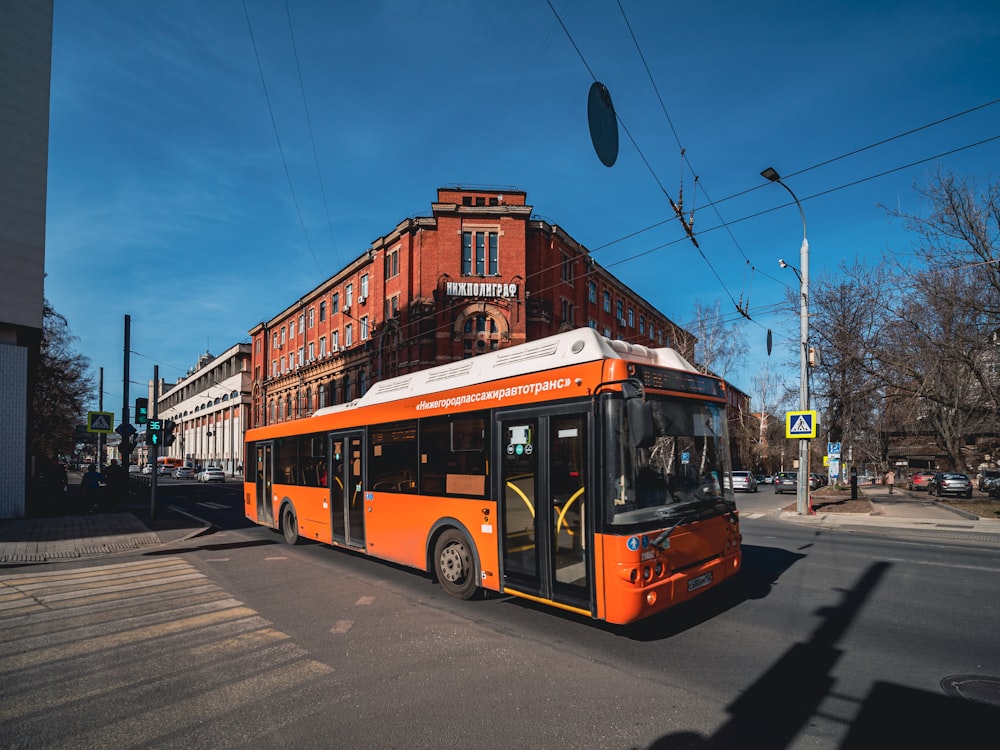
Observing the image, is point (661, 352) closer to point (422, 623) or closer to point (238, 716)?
point (422, 623)

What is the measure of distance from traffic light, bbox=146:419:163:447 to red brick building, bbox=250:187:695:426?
18.4 metres

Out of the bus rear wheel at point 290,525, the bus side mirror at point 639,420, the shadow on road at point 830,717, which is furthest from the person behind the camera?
the bus rear wheel at point 290,525

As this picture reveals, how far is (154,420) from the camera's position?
1848 centimetres

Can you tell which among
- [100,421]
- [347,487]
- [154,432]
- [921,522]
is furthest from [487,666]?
[100,421]

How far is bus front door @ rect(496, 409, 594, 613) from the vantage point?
5875 mm

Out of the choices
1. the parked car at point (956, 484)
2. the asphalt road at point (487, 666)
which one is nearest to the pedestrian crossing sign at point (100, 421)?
the asphalt road at point (487, 666)

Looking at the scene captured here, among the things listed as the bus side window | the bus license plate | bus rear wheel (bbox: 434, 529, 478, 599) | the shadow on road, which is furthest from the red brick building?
the shadow on road

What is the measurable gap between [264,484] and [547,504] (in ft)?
33.5

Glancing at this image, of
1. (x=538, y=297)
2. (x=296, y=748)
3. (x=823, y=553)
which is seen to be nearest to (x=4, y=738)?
(x=296, y=748)

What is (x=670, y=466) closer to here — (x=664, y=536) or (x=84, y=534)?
(x=664, y=536)

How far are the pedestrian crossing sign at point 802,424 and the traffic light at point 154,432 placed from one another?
824 inches

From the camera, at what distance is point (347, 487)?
1034 cm

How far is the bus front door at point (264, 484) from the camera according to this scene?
45.4 ft

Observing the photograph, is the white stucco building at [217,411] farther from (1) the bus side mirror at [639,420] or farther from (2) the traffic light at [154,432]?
(1) the bus side mirror at [639,420]
